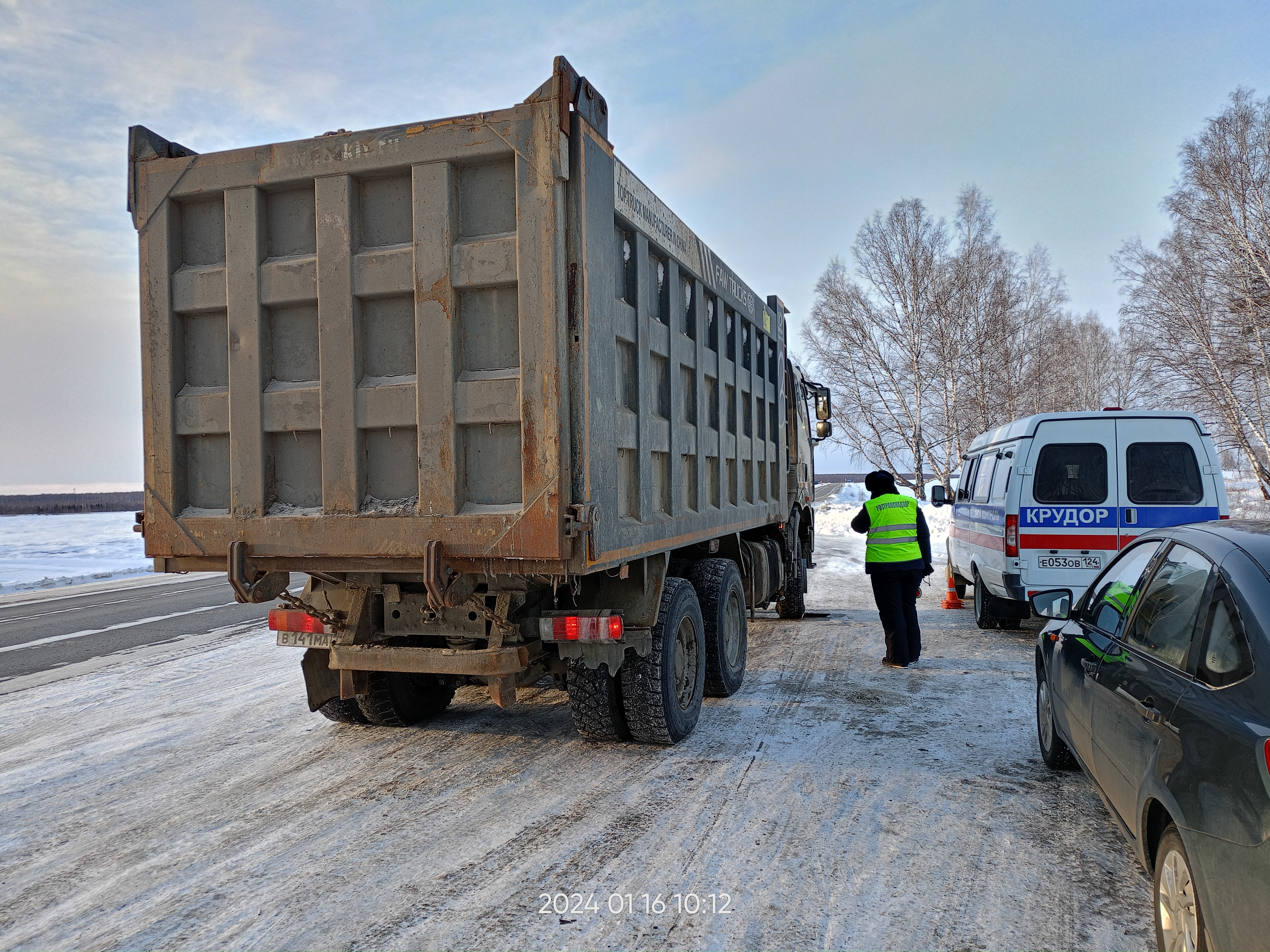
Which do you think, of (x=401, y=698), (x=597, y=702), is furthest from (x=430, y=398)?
(x=401, y=698)

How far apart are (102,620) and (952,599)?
37.6ft

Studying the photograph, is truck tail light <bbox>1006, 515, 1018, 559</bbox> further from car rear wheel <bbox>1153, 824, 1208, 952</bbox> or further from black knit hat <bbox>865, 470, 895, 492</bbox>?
car rear wheel <bbox>1153, 824, 1208, 952</bbox>

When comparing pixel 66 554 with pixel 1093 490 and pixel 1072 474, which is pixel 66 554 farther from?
pixel 1093 490

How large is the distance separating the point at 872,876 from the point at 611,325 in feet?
9.27

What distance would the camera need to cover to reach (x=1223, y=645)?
258cm

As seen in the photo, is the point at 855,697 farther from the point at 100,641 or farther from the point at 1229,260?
the point at 1229,260

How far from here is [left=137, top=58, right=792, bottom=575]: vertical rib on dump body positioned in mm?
3936

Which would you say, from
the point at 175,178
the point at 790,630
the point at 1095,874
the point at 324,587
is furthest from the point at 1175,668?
the point at 790,630

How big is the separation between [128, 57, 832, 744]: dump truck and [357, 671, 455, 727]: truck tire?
297mm

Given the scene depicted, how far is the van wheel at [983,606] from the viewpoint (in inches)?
374

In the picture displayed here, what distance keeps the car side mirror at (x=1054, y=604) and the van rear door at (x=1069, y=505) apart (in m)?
3.84

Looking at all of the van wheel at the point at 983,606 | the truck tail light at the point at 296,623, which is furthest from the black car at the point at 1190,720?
the van wheel at the point at 983,606

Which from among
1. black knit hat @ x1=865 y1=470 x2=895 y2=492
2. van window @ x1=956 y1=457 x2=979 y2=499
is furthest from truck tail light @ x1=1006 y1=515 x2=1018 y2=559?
van window @ x1=956 y1=457 x2=979 y2=499

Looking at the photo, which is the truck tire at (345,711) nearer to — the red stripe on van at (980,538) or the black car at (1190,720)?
the black car at (1190,720)
